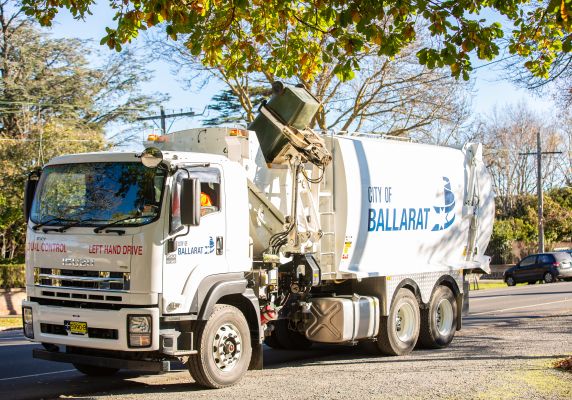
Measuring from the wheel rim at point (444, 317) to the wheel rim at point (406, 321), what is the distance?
83cm

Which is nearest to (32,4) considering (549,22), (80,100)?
(549,22)

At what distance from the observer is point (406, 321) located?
1252 cm

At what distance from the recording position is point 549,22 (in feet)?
39.5

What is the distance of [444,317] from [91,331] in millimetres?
6773

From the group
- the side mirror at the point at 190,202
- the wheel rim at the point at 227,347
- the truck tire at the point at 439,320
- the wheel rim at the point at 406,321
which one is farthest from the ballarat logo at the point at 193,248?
the truck tire at the point at 439,320

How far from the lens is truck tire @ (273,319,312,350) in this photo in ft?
41.2

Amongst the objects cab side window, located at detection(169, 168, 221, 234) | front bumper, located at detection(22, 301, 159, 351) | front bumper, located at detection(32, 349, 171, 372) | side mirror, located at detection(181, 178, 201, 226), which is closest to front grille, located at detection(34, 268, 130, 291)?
front bumper, located at detection(22, 301, 159, 351)

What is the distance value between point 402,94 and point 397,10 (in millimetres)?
19713

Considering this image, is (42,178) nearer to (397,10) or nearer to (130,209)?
(130,209)

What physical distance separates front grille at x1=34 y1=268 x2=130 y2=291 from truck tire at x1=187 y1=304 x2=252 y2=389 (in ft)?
3.61

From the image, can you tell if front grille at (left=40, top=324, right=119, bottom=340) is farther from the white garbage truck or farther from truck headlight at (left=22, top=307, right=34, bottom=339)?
truck headlight at (left=22, top=307, right=34, bottom=339)

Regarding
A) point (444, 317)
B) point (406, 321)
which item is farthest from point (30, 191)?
point (444, 317)

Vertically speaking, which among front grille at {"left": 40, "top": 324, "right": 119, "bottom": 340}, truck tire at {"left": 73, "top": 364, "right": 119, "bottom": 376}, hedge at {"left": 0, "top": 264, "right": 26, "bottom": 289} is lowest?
truck tire at {"left": 73, "top": 364, "right": 119, "bottom": 376}

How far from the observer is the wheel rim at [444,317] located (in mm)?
13266
